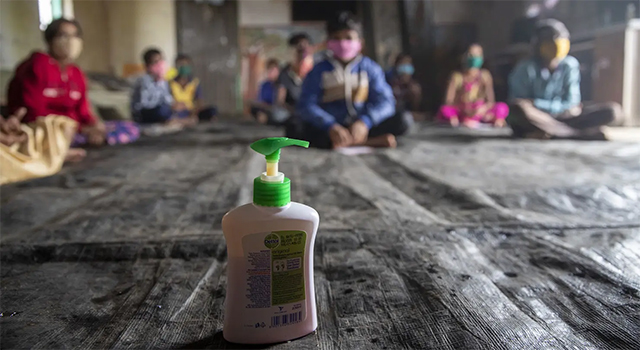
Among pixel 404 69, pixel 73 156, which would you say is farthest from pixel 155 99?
pixel 404 69

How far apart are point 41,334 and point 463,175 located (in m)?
1.80

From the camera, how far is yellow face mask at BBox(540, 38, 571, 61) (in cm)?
383

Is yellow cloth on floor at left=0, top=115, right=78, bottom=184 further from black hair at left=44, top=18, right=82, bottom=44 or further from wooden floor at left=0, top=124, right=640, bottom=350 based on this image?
black hair at left=44, top=18, right=82, bottom=44

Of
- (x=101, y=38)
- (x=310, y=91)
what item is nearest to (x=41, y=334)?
(x=310, y=91)

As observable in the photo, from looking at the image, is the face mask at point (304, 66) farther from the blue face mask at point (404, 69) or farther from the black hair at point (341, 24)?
the black hair at point (341, 24)

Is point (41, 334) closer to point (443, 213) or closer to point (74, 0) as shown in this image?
point (443, 213)

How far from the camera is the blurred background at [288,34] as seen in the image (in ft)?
16.9

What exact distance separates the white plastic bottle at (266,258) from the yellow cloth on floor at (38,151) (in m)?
1.79

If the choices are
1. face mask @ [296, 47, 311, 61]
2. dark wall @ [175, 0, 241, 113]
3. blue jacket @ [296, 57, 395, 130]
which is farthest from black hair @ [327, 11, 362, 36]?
dark wall @ [175, 0, 241, 113]

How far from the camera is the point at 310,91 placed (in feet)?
10.8

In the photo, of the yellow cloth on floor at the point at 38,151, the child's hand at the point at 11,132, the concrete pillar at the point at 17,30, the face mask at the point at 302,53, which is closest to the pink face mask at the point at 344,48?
the yellow cloth on floor at the point at 38,151

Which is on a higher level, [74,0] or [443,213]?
[74,0]

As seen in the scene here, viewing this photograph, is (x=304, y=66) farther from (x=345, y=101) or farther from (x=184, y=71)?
(x=345, y=101)

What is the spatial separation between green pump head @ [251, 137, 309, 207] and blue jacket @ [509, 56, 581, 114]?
3.67m
